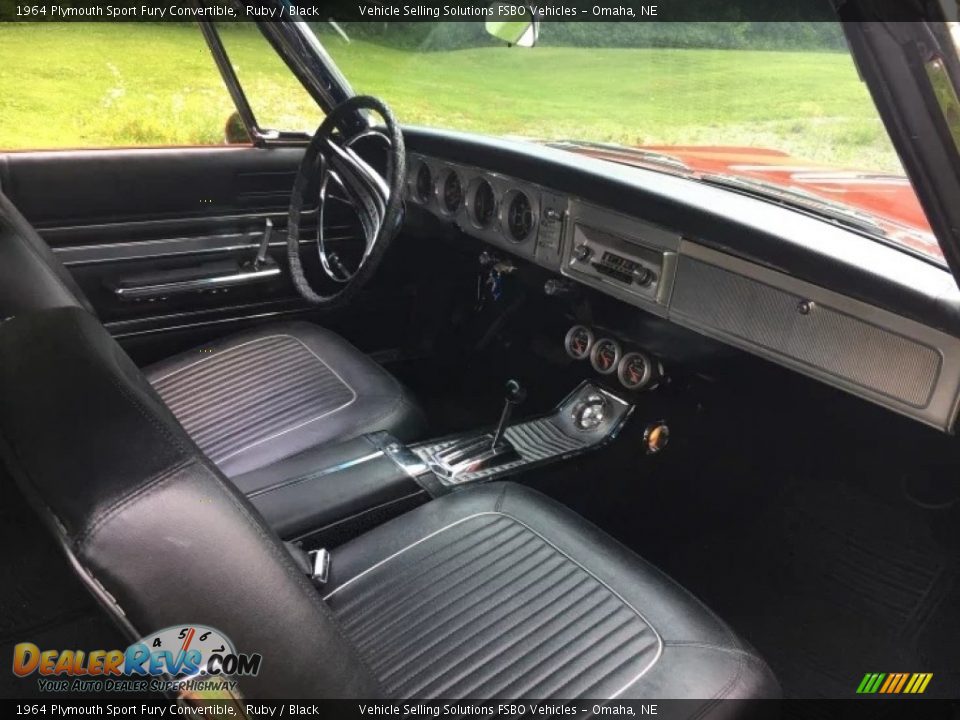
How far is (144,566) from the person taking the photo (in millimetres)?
662

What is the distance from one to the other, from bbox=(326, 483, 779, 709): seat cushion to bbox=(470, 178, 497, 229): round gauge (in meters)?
0.99

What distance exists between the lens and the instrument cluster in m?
2.29

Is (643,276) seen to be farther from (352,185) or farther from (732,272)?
(352,185)

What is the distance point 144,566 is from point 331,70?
87.3 inches

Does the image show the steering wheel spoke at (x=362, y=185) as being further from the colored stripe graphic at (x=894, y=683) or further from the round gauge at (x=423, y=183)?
the colored stripe graphic at (x=894, y=683)

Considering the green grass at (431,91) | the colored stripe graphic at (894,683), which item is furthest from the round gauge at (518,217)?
the colored stripe graphic at (894,683)

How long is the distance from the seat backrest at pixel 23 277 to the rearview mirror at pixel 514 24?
1171mm

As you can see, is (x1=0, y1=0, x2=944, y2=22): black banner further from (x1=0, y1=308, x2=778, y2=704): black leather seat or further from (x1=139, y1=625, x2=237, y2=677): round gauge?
(x1=139, y1=625, x2=237, y2=677): round gauge

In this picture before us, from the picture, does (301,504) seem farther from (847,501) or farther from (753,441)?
(847,501)

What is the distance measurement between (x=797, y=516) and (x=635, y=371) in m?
0.57

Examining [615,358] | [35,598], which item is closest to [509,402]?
[615,358]

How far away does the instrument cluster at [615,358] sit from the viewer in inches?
90.1

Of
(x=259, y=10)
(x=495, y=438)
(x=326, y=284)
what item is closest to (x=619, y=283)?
(x=495, y=438)

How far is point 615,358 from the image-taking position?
2367mm
